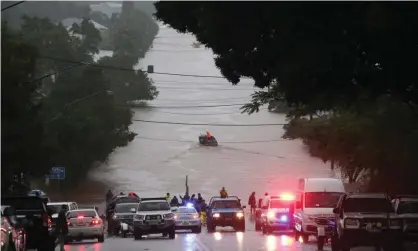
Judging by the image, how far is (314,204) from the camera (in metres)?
34.8

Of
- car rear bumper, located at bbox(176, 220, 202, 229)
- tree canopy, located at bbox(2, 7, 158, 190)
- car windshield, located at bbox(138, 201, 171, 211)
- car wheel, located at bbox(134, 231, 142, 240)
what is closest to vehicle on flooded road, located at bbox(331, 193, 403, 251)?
car wheel, located at bbox(134, 231, 142, 240)

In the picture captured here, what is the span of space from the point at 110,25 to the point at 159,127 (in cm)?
9035

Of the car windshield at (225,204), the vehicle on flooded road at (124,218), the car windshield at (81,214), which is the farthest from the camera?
the car windshield at (225,204)

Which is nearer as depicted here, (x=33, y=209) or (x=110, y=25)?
(x=33, y=209)

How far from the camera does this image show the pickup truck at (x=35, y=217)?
89.8 feet

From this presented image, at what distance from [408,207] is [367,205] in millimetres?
5522

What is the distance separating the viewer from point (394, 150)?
4547 cm

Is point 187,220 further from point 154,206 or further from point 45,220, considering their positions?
point 45,220

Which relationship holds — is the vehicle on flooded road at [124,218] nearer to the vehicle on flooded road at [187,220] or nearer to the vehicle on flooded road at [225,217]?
the vehicle on flooded road at [187,220]

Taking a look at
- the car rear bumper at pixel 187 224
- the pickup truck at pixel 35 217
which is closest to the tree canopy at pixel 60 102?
the car rear bumper at pixel 187 224

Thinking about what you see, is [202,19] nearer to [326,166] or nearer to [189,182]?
[189,182]

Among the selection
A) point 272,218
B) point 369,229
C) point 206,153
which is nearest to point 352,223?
point 369,229

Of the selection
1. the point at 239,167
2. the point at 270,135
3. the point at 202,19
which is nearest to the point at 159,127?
the point at 270,135

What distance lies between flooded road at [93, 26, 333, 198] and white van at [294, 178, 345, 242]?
42.2 meters
